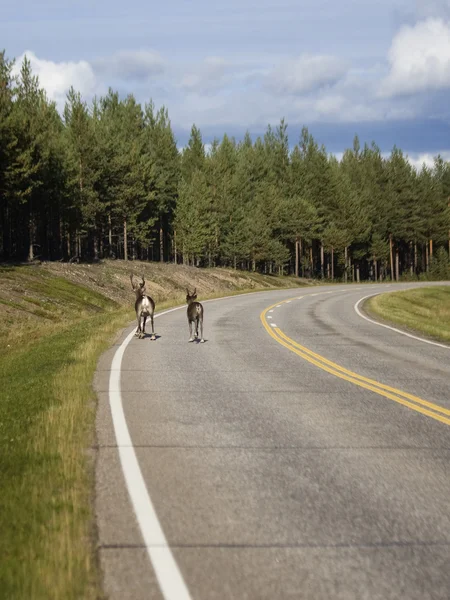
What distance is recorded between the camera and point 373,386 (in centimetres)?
1010

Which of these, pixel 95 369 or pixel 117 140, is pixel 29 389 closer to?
pixel 95 369

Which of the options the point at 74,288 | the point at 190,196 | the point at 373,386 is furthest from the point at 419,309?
the point at 190,196

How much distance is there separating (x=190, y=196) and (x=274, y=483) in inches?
2540

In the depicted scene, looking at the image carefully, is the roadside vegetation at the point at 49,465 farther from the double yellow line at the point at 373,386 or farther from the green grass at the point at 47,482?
the double yellow line at the point at 373,386

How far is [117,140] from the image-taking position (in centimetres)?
5675

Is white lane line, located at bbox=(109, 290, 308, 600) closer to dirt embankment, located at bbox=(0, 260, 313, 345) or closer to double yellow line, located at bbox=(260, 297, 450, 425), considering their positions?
double yellow line, located at bbox=(260, 297, 450, 425)

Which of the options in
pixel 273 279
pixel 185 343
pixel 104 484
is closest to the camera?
pixel 104 484

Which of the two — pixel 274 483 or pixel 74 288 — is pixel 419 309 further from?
pixel 274 483

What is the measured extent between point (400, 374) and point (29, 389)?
6542 millimetres

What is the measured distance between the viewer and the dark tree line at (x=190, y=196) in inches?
1863

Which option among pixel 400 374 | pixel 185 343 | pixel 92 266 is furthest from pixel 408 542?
pixel 92 266

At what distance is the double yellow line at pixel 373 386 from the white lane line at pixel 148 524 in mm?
3925

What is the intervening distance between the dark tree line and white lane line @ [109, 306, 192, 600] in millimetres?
35765

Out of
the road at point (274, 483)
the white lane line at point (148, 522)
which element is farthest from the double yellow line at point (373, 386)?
the white lane line at point (148, 522)
